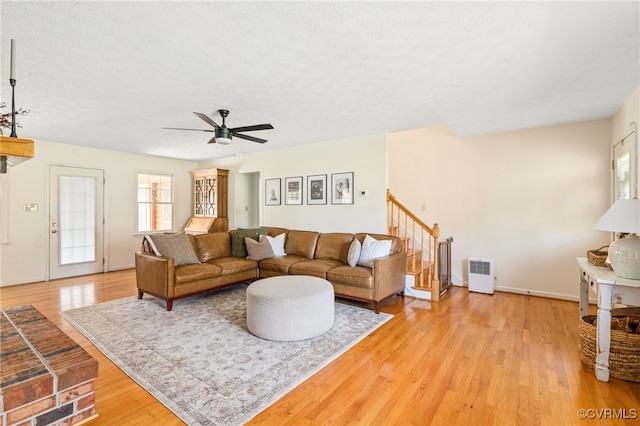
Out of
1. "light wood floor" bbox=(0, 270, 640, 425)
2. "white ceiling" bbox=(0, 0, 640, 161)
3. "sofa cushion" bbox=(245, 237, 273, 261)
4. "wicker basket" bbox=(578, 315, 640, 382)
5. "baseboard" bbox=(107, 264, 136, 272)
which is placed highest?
"white ceiling" bbox=(0, 0, 640, 161)

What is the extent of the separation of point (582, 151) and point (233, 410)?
5.19 m

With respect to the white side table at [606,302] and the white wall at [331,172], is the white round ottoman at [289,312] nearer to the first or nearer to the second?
the white wall at [331,172]

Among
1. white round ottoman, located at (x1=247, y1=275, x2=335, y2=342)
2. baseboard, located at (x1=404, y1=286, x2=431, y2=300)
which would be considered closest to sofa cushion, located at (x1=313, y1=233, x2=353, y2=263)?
baseboard, located at (x1=404, y1=286, x2=431, y2=300)

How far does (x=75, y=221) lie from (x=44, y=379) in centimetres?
557

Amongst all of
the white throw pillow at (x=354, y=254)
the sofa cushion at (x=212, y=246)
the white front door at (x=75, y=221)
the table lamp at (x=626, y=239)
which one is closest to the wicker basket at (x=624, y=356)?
the table lamp at (x=626, y=239)

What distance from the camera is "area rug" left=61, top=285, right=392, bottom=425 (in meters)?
2.05

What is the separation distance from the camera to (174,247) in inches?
168

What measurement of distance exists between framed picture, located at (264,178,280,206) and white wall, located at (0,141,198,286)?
2.71 meters

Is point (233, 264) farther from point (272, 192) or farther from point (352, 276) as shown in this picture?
point (272, 192)

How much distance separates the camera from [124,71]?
257cm

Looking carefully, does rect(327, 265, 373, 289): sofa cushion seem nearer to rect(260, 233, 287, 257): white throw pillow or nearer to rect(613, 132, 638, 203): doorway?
rect(260, 233, 287, 257): white throw pillow

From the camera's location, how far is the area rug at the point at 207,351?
6.72 ft

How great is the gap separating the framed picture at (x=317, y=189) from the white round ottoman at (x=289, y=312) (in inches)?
98.4

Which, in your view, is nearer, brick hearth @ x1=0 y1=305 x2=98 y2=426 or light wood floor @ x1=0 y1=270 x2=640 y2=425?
brick hearth @ x1=0 y1=305 x2=98 y2=426
